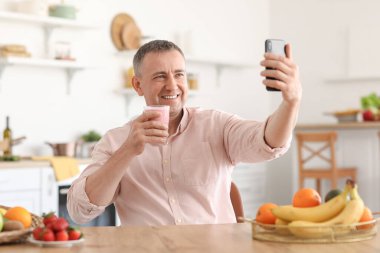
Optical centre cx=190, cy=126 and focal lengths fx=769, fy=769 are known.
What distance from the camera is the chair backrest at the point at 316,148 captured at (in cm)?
656

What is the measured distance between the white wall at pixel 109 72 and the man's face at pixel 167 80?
301cm

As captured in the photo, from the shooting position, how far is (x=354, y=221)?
1.86 meters

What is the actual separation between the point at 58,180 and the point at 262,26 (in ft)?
11.7

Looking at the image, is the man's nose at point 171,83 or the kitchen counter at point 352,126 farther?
the kitchen counter at point 352,126

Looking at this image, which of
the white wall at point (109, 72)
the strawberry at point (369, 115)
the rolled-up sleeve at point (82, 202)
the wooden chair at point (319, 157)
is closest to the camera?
the rolled-up sleeve at point (82, 202)

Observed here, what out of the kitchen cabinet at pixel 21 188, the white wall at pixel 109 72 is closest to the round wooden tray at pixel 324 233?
the kitchen cabinet at pixel 21 188

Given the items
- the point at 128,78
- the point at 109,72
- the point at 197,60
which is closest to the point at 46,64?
the point at 109,72

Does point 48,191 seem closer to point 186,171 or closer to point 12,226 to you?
point 186,171

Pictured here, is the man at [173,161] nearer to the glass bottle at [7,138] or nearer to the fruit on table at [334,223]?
the fruit on table at [334,223]

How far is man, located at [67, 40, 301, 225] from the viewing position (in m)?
2.38

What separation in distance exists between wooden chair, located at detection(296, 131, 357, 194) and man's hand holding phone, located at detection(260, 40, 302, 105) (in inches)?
A: 180

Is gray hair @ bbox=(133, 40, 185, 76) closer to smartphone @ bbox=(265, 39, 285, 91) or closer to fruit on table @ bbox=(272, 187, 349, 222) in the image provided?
→ smartphone @ bbox=(265, 39, 285, 91)

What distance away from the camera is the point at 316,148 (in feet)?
22.5

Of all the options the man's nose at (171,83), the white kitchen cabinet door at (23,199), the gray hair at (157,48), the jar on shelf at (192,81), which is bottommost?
the white kitchen cabinet door at (23,199)
